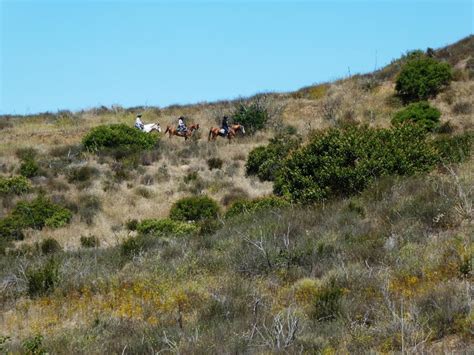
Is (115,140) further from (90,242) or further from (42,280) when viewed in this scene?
(42,280)

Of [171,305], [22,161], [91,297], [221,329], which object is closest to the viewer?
[221,329]

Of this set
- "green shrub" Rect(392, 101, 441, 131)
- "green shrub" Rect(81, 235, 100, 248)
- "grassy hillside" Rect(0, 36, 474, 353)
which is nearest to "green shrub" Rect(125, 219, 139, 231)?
"grassy hillside" Rect(0, 36, 474, 353)

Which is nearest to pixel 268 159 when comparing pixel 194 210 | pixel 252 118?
pixel 194 210

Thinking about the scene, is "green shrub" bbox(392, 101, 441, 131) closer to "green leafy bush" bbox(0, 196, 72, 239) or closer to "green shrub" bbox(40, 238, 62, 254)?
"green leafy bush" bbox(0, 196, 72, 239)

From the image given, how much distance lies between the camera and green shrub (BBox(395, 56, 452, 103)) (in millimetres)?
31188

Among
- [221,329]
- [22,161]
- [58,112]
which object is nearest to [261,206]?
[221,329]

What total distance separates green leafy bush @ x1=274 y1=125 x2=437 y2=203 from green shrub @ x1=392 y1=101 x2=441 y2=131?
8.84 metres

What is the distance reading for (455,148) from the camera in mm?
17344

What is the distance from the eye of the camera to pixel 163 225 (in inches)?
723

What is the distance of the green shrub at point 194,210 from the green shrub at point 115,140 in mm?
9586

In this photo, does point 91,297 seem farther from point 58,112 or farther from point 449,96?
point 58,112

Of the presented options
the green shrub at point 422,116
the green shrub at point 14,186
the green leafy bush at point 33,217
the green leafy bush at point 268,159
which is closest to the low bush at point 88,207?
the green leafy bush at point 33,217

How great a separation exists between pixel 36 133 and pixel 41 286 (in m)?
28.3

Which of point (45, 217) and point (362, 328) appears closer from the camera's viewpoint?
point (362, 328)
